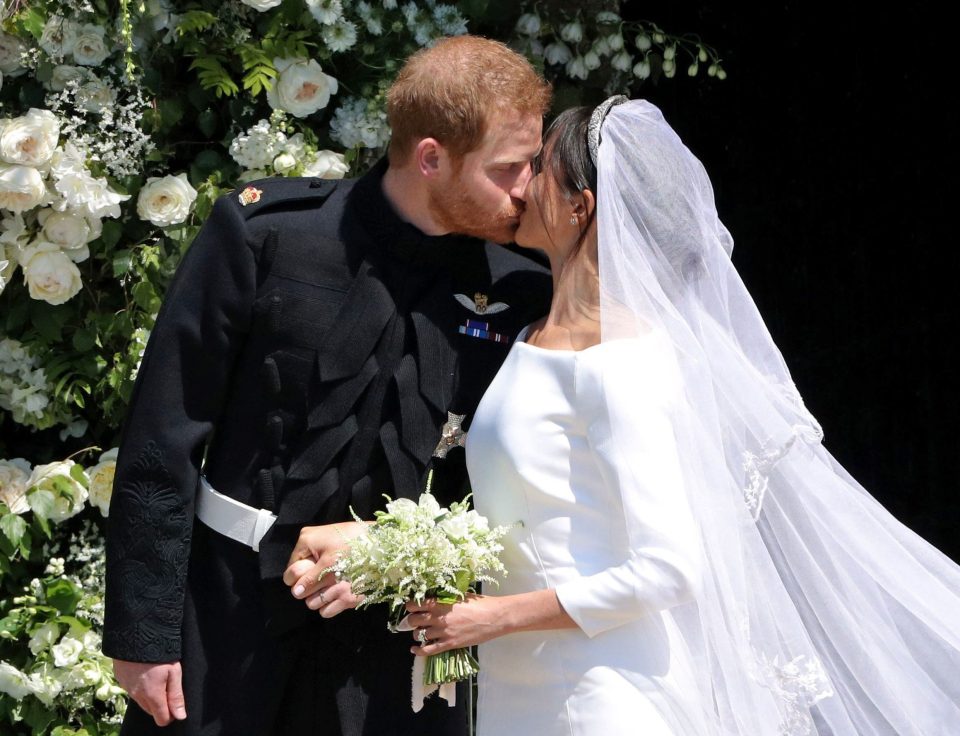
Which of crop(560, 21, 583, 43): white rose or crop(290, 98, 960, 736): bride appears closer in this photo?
crop(290, 98, 960, 736): bride

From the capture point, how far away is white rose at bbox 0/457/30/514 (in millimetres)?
3365

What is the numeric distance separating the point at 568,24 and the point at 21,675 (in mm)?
2247

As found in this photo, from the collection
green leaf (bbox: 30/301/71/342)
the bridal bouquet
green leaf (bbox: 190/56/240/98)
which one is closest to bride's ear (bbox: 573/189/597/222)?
the bridal bouquet

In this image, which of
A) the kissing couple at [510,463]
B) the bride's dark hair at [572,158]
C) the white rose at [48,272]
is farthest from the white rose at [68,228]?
the bride's dark hair at [572,158]

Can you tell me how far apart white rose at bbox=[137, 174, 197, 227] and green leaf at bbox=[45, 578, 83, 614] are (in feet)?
3.16

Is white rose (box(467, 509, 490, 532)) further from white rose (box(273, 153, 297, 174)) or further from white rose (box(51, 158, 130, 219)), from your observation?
white rose (box(51, 158, 130, 219))

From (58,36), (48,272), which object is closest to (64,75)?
(58,36)

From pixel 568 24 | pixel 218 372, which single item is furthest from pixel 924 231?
pixel 218 372

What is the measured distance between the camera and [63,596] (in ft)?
11.1

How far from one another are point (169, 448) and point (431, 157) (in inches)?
29.8

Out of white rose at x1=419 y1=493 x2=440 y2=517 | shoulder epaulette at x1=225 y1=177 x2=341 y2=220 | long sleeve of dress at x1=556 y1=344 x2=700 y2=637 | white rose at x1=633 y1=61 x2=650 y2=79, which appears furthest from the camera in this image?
white rose at x1=633 y1=61 x2=650 y2=79

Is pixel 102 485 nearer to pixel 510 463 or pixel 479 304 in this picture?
pixel 479 304

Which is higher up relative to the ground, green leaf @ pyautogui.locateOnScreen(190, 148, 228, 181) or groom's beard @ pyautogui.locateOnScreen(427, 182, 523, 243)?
groom's beard @ pyautogui.locateOnScreen(427, 182, 523, 243)

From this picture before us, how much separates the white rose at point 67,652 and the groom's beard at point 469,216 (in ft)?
4.98
